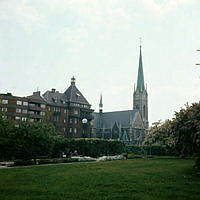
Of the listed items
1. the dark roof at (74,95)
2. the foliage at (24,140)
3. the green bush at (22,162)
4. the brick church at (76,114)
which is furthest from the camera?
the dark roof at (74,95)

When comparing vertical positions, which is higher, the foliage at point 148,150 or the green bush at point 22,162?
the green bush at point 22,162

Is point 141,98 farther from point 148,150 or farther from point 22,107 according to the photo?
point 22,107

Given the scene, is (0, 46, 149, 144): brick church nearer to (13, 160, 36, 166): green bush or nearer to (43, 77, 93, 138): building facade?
(43, 77, 93, 138): building facade

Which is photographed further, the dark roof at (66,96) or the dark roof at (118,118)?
the dark roof at (118,118)

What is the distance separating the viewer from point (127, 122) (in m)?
103

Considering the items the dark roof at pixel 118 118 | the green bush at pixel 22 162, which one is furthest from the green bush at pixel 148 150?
the green bush at pixel 22 162

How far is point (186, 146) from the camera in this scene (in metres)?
20.5

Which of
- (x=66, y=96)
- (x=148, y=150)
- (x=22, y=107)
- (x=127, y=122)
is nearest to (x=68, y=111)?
(x=66, y=96)

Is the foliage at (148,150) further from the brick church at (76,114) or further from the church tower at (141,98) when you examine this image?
the church tower at (141,98)

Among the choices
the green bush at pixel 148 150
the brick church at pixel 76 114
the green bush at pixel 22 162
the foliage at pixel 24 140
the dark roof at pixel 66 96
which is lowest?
the green bush at pixel 148 150

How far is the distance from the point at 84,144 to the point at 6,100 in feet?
97.5

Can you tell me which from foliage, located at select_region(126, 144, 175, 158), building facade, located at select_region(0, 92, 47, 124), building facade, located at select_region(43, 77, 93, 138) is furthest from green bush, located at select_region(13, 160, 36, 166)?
building facade, located at select_region(43, 77, 93, 138)

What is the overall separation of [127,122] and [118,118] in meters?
5.59

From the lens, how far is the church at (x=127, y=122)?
4018 inches
